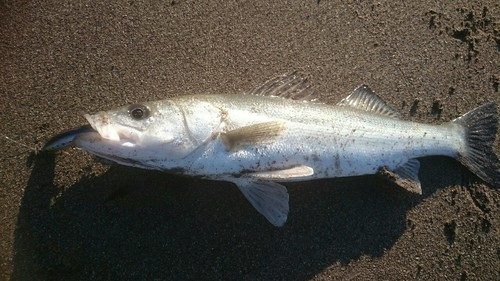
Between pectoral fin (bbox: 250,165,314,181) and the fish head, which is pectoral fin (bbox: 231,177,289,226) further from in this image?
the fish head

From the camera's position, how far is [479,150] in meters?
4.28

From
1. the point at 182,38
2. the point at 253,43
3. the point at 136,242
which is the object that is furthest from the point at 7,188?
A: the point at 253,43

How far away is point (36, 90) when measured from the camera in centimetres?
398

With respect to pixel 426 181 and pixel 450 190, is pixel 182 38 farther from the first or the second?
pixel 450 190

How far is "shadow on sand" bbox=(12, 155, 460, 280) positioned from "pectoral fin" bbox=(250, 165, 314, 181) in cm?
53

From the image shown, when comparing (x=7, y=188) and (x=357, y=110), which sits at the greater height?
(x=357, y=110)

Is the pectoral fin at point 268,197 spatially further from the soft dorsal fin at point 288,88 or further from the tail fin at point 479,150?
the tail fin at point 479,150

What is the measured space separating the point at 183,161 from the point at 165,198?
70cm

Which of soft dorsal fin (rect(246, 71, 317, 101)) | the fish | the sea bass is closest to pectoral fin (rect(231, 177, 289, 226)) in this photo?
the sea bass

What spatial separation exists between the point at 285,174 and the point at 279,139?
1.05ft

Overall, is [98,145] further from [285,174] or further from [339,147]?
[339,147]

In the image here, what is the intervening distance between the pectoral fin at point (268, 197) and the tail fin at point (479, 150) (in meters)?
2.04

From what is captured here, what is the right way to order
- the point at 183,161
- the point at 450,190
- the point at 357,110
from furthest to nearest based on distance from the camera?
1. the point at 450,190
2. the point at 357,110
3. the point at 183,161

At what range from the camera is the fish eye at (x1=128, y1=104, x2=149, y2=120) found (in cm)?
332
